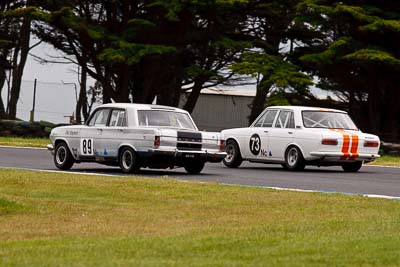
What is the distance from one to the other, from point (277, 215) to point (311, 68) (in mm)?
29671

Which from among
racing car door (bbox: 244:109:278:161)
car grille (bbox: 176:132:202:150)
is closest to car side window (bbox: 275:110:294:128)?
racing car door (bbox: 244:109:278:161)

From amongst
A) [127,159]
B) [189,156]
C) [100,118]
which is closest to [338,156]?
[189,156]

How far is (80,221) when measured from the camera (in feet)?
43.1

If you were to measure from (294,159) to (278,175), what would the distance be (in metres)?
2.10

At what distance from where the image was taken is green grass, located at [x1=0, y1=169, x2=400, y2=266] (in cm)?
1007

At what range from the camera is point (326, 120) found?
2605 cm

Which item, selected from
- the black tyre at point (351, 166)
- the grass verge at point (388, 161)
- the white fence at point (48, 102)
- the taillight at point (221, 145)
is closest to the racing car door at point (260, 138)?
the black tyre at point (351, 166)

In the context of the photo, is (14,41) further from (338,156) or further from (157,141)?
(157,141)

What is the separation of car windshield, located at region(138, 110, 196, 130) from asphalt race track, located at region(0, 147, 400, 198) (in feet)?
3.29

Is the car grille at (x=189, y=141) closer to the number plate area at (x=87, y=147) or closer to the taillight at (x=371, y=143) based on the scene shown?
the number plate area at (x=87, y=147)

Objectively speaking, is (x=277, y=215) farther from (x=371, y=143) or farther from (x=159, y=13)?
(x=159, y=13)

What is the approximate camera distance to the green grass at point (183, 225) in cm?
1007

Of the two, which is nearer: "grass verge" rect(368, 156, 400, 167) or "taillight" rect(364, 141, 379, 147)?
"taillight" rect(364, 141, 379, 147)

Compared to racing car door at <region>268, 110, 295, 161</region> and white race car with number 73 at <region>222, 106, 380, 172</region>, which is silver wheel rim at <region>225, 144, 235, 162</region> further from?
racing car door at <region>268, 110, 295, 161</region>
